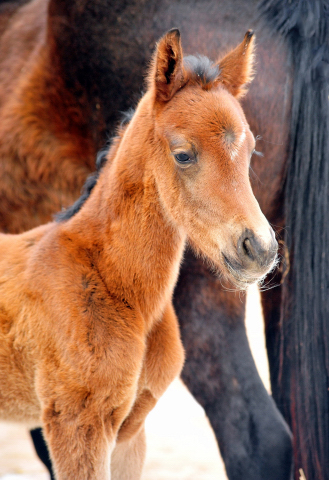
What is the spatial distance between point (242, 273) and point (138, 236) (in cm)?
49

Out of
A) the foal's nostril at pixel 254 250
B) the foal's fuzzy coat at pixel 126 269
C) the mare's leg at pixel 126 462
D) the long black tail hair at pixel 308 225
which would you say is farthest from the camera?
the long black tail hair at pixel 308 225

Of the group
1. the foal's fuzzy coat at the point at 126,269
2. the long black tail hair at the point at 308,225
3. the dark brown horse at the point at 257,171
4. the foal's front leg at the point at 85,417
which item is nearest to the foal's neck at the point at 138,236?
the foal's fuzzy coat at the point at 126,269

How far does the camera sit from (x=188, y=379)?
8.52 ft

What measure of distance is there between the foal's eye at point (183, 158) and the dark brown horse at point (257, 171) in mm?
689

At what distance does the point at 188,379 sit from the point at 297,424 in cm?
53

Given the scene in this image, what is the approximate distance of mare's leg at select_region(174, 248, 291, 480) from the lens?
2469mm

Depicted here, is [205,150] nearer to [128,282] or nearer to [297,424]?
[128,282]

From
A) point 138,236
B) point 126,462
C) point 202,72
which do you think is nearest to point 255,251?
point 138,236

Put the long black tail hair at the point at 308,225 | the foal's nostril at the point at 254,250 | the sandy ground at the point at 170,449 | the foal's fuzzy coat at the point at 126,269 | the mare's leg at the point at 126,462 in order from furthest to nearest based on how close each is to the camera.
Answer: the sandy ground at the point at 170,449 < the long black tail hair at the point at 308,225 < the mare's leg at the point at 126,462 < the foal's fuzzy coat at the point at 126,269 < the foal's nostril at the point at 254,250

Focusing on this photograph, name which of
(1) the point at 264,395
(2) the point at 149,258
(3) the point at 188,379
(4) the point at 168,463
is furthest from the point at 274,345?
(4) the point at 168,463

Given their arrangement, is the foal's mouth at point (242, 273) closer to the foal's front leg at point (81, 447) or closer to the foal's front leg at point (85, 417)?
the foal's front leg at point (85, 417)

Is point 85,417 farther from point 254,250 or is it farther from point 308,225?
point 308,225

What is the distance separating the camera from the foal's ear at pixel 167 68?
6.13ft

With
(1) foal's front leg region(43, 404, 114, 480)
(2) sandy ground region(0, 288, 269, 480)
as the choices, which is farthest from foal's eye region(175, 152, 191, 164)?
(2) sandy ground region(0, 288, 269, 480)
